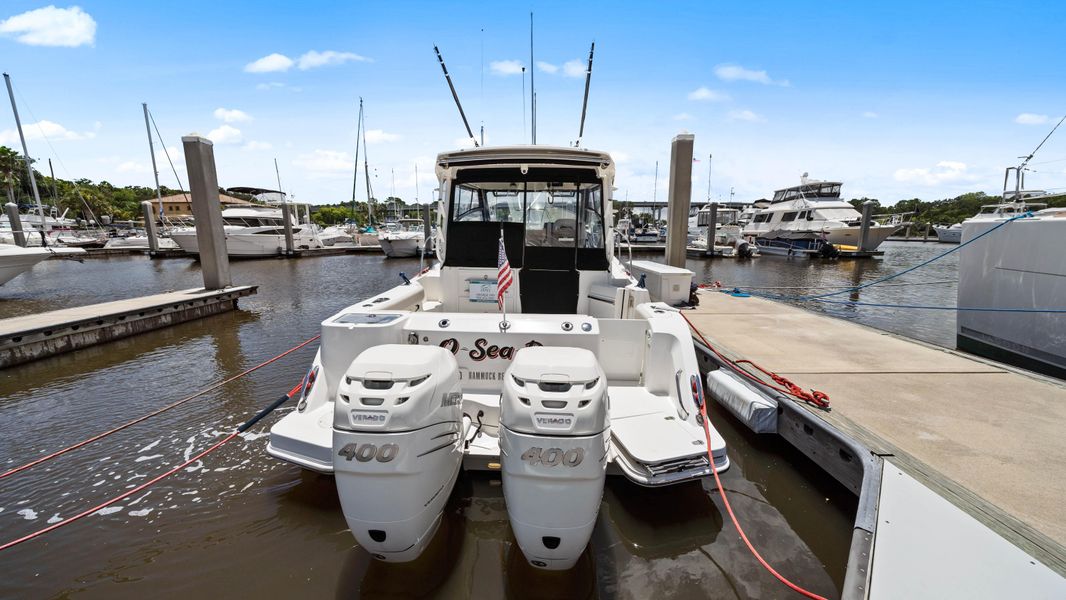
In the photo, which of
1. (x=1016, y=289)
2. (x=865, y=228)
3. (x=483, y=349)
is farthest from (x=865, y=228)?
(x=483, y=349)

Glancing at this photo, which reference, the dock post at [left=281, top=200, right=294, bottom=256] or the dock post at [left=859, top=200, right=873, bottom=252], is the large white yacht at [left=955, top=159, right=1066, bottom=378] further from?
the dock post at [left=281, top=200, right=294, bottom=256]

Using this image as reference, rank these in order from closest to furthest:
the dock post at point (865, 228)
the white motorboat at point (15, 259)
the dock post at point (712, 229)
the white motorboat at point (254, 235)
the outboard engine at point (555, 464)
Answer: the outboard engine at point (555, 464)
the white motorboat at point (15, 259)
the dock post at point (865, 228)
the dock post at point (712, 229)
the white motorboat at point (254, 235)

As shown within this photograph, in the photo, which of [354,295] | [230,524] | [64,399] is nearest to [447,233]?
[230,524]

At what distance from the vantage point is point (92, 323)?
27.9ft

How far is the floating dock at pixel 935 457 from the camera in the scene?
90.7 inches

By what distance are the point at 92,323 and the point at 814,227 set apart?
36.6 m

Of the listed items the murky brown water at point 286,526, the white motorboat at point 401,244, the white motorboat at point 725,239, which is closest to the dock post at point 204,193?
the murky brown water at point 286,526

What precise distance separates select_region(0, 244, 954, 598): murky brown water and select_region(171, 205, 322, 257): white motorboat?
79.3ft

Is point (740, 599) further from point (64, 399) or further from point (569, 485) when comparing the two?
point (64, 399)

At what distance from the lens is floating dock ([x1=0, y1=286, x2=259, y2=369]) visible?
7.43m

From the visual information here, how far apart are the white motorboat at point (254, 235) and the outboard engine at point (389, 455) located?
92.5ft

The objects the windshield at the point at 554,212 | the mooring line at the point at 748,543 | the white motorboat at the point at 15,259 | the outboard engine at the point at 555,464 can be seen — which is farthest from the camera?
the white motorboat at the point at 15,259

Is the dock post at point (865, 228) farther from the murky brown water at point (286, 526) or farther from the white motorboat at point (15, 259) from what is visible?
the white motorboat at point (15, 259)

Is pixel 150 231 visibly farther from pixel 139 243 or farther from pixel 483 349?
pixel 483 349
